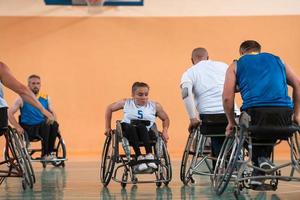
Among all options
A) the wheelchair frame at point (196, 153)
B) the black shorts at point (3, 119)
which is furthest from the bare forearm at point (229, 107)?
the black shorts at point (3, 119)

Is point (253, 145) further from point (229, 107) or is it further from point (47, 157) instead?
point (47, 157)

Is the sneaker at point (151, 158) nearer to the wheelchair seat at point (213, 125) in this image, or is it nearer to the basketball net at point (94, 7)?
the wheelchair seat at point (213, 125)

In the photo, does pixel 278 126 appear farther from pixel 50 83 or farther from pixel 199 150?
pixel 50 83

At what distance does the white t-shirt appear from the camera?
15.2 feet

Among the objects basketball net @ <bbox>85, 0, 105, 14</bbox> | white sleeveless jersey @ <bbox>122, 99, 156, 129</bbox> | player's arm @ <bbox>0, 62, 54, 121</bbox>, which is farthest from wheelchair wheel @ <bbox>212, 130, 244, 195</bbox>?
basketball net @ <bbox>85, 0, 105, 14</bbox>

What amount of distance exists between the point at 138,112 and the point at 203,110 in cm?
56

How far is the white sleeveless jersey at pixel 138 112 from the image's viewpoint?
16.0 feet

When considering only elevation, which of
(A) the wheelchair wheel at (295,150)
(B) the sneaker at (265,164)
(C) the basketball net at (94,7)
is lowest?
(B) the sneaker at (265,164)

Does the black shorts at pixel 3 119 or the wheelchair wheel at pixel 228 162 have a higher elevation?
the black shorts at pixel 3 119

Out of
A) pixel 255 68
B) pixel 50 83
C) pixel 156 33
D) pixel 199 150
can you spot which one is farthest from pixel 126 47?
pixel 255 68

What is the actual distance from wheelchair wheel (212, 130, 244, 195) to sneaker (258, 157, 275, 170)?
0.19m

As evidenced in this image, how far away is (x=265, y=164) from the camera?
353 cm

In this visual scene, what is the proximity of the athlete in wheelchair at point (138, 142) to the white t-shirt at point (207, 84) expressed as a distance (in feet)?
1.26

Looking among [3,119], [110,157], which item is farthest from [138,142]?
[3,119]
